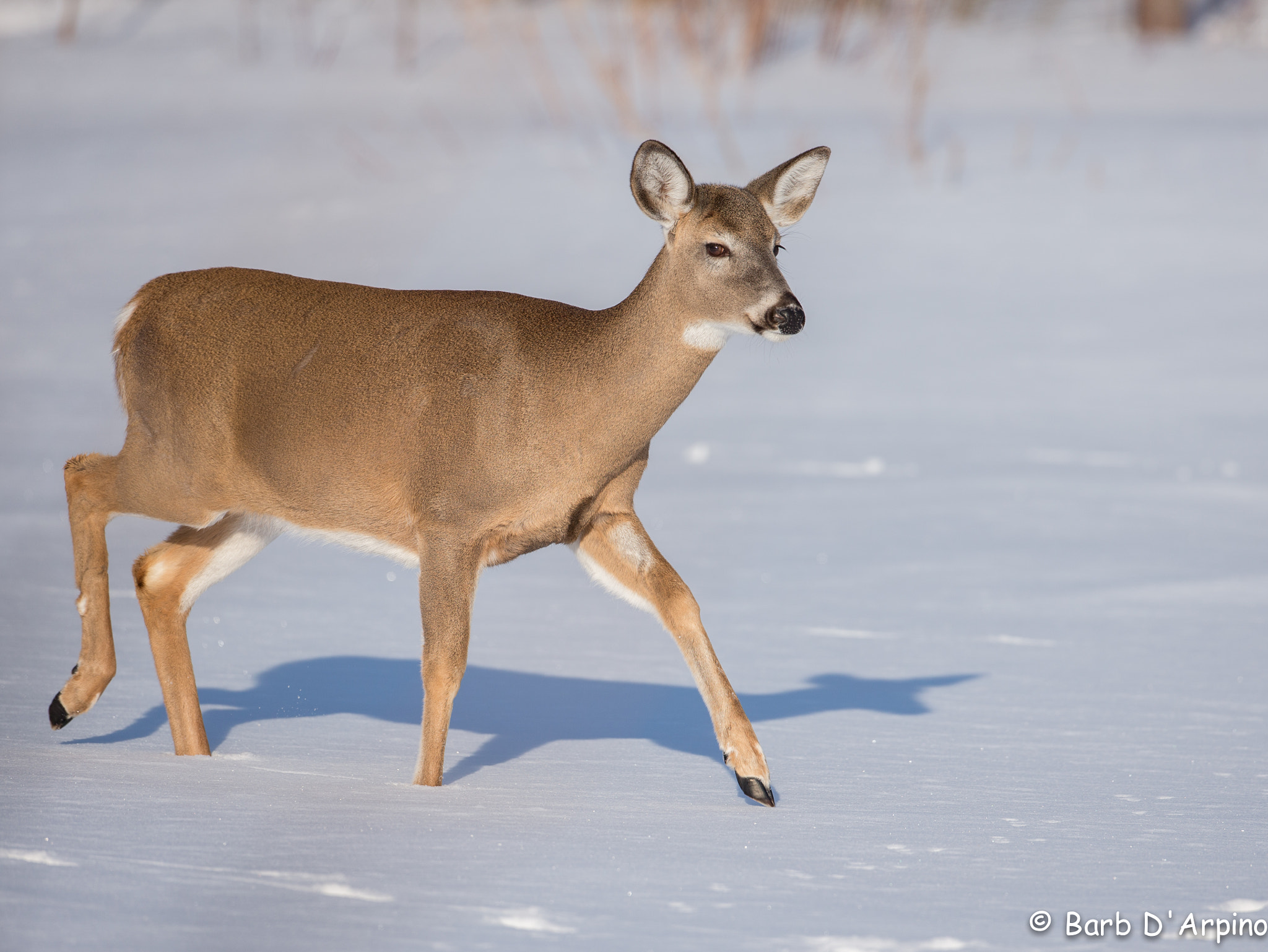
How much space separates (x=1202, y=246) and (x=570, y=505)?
1280 cm

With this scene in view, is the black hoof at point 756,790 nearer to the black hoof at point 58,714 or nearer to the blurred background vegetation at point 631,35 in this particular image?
the black hoof at point 58,714

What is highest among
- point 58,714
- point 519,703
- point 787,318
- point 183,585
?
point 787,318

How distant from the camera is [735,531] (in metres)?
10.9

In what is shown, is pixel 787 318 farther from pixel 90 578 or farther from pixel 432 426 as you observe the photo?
pixel 90 578

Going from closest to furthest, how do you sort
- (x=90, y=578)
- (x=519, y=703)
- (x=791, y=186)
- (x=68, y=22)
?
(x=791, y=186) → (x=90, y=578) → (x=519, y=703) → (x=68, y=22)

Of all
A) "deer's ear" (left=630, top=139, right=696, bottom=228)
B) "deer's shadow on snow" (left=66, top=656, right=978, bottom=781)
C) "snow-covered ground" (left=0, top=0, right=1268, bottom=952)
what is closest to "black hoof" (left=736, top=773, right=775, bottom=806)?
"snow-covered ground" (left=0, top=0, right=1268, bottom=952)

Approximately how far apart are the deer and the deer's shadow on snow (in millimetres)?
571

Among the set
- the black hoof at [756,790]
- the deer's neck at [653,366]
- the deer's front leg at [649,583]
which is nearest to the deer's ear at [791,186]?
the deer's neck at [653,366]

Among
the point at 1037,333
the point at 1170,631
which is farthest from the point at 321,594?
the point at 1037,333

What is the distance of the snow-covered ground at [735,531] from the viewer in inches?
168

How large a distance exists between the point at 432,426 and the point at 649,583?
898mm

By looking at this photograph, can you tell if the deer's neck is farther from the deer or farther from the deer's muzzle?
the deer's muzzle

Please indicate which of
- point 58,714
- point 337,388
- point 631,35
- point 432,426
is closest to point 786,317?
point 432,426

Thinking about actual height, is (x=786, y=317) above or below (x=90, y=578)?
above
